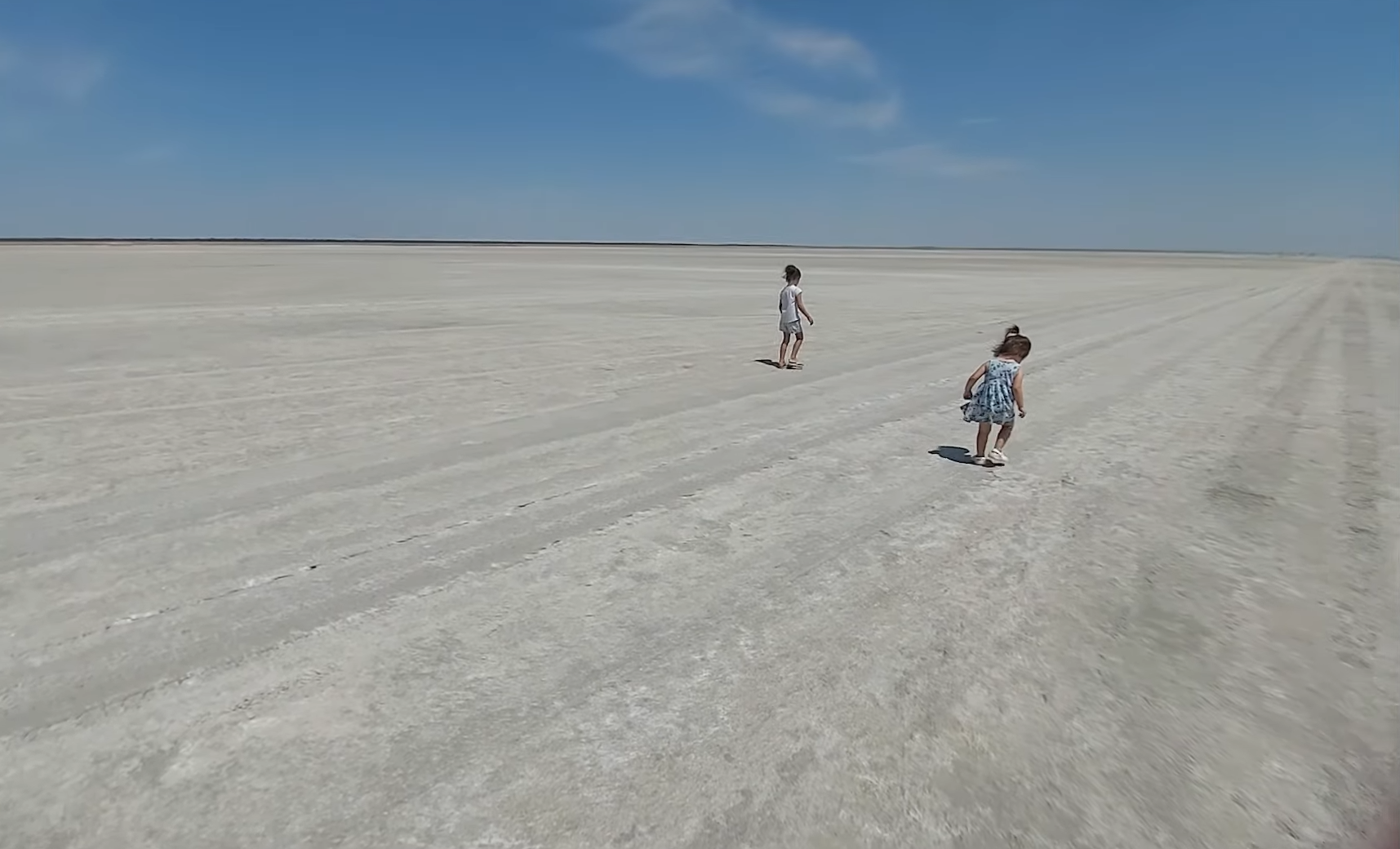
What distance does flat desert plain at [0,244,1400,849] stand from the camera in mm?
2320

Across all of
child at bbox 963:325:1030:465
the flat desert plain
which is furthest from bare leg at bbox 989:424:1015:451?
the flat desert plain

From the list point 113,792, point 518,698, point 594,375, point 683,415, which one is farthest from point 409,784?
point 594,375

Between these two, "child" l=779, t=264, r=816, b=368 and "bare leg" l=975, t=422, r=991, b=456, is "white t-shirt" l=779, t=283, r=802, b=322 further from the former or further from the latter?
"bare leg" l=975, t=422, r=991, b=456

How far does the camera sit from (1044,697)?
2.89 meters

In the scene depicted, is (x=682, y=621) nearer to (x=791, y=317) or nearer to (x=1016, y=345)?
(x=1016, y=345)

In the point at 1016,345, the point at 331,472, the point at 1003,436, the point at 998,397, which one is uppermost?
the point at 1016,345

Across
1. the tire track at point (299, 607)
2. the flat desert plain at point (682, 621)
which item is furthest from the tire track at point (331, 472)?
the tire track at point (299, 607)

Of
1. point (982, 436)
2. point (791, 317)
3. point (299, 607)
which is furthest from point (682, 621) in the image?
point (791, 317)

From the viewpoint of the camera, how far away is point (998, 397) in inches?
229

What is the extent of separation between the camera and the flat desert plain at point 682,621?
7.61 ft

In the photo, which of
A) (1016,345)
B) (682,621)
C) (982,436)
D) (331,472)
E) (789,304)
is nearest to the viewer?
(682,621)

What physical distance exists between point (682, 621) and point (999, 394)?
12.4 ft

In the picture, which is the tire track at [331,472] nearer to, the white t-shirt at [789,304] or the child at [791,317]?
the child at [791,317]

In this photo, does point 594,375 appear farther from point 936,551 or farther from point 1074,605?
point 1074,605
